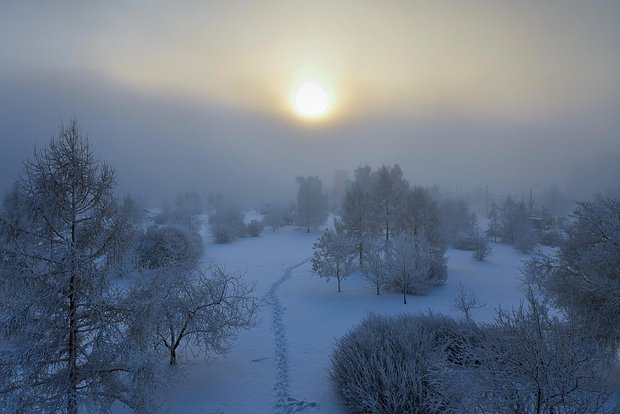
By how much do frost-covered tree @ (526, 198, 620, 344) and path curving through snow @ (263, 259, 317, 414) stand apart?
9.29 meters

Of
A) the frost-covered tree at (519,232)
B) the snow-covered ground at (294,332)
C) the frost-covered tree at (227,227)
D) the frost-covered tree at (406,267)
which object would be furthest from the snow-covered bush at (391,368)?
the frost-covered tree at (227,227)

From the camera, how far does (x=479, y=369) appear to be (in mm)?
5332

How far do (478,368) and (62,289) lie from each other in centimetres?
864

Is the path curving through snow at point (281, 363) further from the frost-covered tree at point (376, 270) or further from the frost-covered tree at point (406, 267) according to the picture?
the frost-covered tree at point (406, 267)

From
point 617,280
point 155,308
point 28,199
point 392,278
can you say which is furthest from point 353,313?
point 28,199

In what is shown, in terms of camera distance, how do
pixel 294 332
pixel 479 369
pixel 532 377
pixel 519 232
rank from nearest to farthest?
pixel 532 377 < pixel 479 369 < pixel 294 332 < pixel 519 232

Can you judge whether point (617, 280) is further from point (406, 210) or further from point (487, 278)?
point (406, 210)

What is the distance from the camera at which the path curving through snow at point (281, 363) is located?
8969 millimetres

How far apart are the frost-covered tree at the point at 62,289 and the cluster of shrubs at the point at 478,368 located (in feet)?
19.0

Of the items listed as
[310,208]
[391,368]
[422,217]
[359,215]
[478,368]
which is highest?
[310,208]

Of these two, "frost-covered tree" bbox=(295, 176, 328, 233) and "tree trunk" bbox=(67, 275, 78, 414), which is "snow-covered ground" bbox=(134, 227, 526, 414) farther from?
"frost-covered tree" bbox=(295, 176, 328, 233)

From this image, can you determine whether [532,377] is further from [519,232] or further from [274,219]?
[274,219]

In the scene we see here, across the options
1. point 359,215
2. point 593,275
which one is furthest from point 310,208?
point 593,275

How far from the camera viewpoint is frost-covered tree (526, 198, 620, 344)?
975 centimetres
